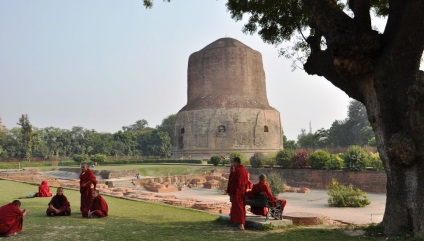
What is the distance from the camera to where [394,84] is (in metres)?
5.55

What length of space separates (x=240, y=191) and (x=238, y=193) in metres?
0.05

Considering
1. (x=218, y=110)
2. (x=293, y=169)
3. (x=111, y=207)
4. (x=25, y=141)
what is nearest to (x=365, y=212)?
(x=111, y=207)

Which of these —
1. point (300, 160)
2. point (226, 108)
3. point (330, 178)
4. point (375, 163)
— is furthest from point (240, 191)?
point (226, 108)

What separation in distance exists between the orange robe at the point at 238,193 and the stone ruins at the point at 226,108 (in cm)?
2486

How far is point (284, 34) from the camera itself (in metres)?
8.49

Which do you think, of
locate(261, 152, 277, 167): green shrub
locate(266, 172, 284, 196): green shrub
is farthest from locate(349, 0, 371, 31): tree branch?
locate(261, 152, 277, 167): green shrub

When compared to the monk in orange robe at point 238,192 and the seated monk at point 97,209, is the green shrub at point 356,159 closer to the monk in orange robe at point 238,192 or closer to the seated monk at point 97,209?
the monk in orange robe at point 238,192

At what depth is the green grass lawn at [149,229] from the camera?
5641 mm

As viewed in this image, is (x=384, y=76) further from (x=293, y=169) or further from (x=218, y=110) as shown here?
(x=218, y=110)

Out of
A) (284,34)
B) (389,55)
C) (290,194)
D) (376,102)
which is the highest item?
(284,34)

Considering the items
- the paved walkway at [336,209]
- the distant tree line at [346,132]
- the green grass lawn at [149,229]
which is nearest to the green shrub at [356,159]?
the paved walkway at [336,209]

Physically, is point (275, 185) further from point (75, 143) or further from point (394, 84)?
point (75, 143)

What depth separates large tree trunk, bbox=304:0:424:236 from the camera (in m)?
5.33

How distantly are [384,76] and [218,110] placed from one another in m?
26.6
